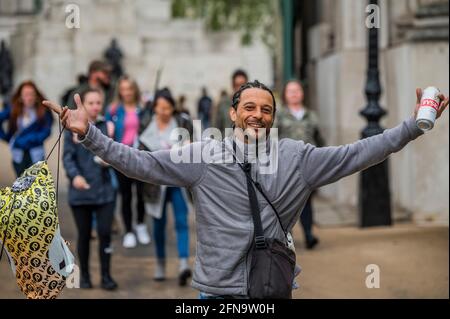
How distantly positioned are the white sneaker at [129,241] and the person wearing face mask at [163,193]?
1549mm

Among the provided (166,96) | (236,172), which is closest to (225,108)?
(166,96)

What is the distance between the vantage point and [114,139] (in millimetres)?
10086

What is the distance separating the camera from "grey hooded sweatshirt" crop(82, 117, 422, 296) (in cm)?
410

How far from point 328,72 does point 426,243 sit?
5.20 metres

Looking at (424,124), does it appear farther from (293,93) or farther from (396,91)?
(396,91)

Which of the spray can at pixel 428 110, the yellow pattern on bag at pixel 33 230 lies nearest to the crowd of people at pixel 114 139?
the yellow pattern on bag at pixel 33 230

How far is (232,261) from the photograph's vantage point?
4.08 metres

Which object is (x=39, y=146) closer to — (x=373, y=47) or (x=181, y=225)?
(x=181, y=225)

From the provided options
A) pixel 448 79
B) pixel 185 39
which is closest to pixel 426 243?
pixel 448 79

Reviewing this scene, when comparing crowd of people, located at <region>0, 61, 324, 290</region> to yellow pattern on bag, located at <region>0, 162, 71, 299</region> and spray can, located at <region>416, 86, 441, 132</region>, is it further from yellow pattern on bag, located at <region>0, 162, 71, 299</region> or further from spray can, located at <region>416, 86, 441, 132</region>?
spray can, located at <region>416, 86, 441, 132</region>

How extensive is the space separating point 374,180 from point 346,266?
2.51m

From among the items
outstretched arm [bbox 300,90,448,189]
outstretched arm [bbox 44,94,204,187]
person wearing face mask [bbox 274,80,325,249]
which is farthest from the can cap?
person wearing face mask [bbox 274,80,325,249]

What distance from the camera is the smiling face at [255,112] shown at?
13.9ft
